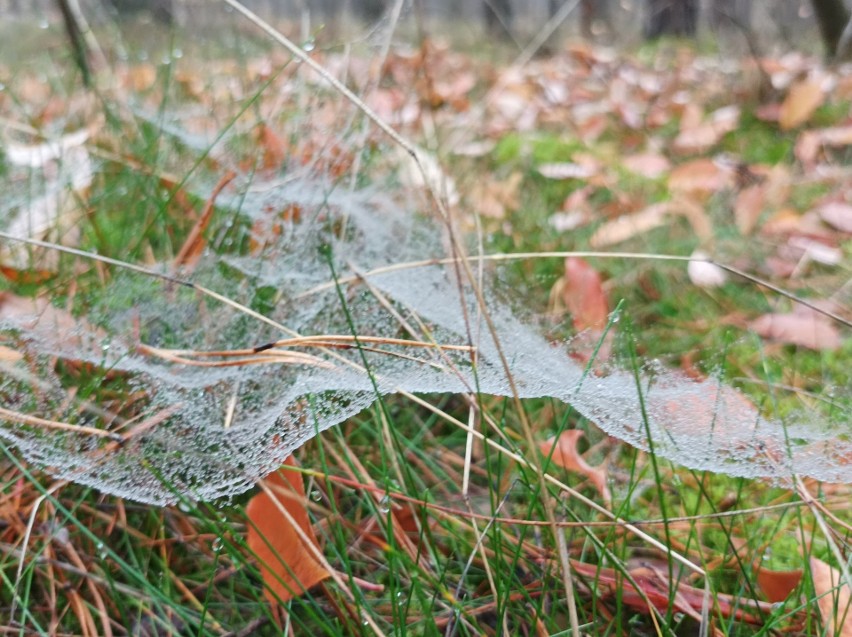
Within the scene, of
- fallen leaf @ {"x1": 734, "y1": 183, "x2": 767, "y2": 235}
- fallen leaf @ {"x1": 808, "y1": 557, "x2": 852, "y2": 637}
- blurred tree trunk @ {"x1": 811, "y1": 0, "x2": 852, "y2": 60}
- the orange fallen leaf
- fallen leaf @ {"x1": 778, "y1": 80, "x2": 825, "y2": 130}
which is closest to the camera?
fallen leaf @ {"x1": 808, "y1": 557, "x2": 852, "y2": 637}

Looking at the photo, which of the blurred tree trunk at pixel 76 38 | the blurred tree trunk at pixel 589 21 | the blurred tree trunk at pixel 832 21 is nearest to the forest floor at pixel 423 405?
the blurred tree trunk at pixel 76 38

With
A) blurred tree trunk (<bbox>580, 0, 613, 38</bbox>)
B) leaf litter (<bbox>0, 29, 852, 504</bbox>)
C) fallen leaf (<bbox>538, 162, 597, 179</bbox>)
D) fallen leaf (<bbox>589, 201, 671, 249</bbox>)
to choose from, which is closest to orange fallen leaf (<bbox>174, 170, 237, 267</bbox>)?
leaf litter (<bbox>0, 29, 852, 504</bbox>)

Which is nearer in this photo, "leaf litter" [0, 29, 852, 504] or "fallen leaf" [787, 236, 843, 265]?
"leaf litter" [0, 29, 852, 504]

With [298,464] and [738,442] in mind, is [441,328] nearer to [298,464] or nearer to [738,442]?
[298,464]

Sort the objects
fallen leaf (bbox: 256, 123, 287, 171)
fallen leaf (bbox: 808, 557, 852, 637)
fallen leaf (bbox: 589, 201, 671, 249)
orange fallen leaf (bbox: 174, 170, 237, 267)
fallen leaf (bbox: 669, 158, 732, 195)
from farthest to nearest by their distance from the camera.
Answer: fallen leaf (bbox: 669, 158, 732, 195), fallen leaf (bbox: 589, 201, 671, 249), fallen leaf (bbox: 256, 123, 287, 171), orange fallen leaf (bbox: 174, 170, 237, 267), fallen leaf (bbox: 808, 557, 852, 637)

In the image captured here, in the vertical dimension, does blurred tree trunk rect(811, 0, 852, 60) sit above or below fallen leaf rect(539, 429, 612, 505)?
above

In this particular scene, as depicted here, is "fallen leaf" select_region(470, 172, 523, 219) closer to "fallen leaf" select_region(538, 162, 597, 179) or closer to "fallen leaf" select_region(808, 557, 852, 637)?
"fallen leaf" select_region(538, 162, 597, 179)

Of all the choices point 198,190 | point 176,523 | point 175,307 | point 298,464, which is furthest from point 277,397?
point 198,190

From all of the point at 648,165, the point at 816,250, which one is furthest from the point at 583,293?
the point at 648,165
